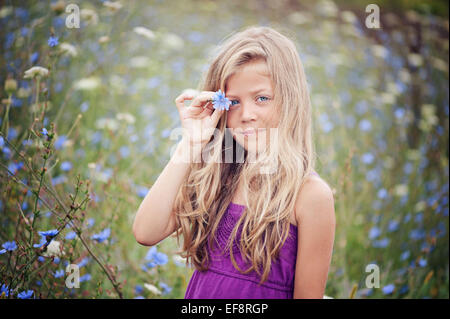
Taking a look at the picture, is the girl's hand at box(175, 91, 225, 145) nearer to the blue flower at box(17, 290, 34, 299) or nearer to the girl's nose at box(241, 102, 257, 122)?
the girl's nose at box(241, 102, 257, 122)

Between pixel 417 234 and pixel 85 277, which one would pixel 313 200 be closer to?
pixel 85 277

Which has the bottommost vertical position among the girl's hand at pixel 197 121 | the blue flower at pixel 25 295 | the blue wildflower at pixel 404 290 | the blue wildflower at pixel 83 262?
the blue wildflower at pixel 404 290

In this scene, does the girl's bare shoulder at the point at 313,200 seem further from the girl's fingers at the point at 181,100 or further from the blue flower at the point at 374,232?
the blue flower at the point at 374,232

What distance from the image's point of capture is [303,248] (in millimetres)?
1006

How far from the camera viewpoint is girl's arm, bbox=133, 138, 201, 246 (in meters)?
1.06

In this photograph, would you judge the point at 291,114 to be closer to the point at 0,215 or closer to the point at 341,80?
the point at 0,215

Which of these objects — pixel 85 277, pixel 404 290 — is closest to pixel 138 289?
pixel 85 277

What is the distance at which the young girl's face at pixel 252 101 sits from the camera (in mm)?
1067

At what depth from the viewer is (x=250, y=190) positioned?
1117 millimetres

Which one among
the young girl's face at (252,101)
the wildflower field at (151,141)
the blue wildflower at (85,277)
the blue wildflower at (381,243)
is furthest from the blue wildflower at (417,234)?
the blue wildflower at (85,277)

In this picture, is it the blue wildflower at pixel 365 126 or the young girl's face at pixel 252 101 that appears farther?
the blue wildflower at pixel 365 126

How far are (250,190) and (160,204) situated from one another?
9.8 inches

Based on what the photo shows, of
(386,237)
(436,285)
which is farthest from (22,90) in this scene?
(436,285)

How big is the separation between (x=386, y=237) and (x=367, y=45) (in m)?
1.61
